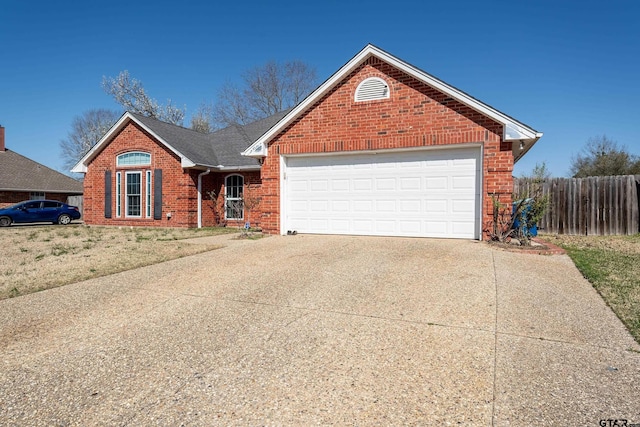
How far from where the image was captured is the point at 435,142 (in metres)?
10.3

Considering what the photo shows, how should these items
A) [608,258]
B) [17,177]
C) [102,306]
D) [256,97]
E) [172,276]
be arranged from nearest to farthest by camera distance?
[102,306], [172,276], [608,258], [17,177], [256,97]

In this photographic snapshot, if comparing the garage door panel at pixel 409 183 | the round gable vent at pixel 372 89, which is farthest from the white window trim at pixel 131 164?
the garage door panel at pixel 409 183

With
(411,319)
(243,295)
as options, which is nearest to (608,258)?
(411,319)

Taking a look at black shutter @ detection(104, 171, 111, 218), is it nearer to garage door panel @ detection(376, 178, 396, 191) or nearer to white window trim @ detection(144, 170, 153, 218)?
white window trim @ detection(144, 170, 153, 218)

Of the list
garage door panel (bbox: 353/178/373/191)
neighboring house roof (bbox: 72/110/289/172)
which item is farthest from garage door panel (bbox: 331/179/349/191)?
neighboring house roof (bbox: 72/110/289/172)

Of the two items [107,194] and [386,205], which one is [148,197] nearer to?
[107,194]

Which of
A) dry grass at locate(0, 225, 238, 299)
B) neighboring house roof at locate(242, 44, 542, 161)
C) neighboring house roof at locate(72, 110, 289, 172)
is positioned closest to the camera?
dry grass at locate(0, 225, 238, 299)

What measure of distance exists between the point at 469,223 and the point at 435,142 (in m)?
2.28

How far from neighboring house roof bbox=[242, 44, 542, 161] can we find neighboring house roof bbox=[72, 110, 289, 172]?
15.4ft

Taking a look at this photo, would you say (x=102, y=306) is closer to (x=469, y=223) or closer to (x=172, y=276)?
(x=172, y=276)

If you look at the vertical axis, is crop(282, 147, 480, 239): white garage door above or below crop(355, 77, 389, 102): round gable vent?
below

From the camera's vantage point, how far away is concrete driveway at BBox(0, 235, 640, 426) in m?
2.73

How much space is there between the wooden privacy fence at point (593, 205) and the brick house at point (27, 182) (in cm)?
2889

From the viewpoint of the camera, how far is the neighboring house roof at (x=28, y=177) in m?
25.6
